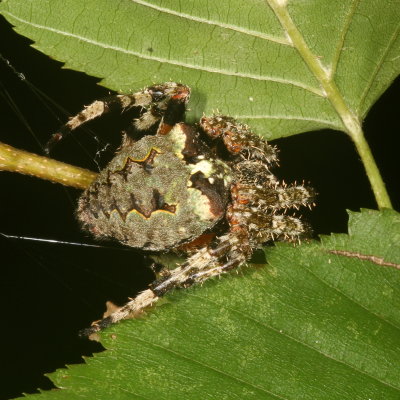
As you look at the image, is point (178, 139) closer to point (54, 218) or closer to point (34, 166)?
point (34, 166)

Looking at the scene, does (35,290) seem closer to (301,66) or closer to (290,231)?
(290,231)

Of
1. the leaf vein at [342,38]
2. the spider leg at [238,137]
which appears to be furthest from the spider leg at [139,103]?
the leaf vein at [342,38]

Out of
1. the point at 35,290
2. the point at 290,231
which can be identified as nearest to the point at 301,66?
the point at 290,231

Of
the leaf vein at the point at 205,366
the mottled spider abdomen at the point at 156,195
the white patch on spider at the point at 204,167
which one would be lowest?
the leaf vein at the point at 205,366

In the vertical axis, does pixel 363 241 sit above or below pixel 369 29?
below

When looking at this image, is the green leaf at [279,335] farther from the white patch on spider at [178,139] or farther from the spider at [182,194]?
the white patch on spider at [178,139]

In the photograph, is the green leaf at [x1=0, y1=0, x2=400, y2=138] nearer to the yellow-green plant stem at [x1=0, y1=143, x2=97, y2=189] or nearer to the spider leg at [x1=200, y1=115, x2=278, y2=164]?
the spider leg at [x1=200, y1=115, x2=278, y2=164]
